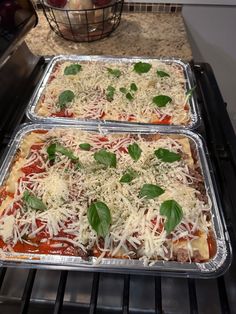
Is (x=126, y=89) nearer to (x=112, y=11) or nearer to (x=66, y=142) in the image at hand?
(x=66, y=142)

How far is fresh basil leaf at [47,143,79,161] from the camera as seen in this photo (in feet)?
3.21

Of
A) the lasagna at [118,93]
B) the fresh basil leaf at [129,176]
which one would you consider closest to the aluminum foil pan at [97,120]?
the lasagna at [118,93]

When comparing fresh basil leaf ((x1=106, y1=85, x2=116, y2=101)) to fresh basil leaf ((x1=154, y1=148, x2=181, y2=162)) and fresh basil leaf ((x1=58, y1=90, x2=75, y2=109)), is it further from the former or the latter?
fresh basil leaf ((x1=154, y1=148, x2=181, y2=162))

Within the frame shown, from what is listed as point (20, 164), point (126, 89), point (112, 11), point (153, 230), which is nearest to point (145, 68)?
point (126, 89)

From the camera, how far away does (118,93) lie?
1.27 metres

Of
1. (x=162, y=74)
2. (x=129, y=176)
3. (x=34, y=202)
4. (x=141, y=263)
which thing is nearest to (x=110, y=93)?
(x=162, y=74)

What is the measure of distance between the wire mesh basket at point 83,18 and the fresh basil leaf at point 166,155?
2.81 feet

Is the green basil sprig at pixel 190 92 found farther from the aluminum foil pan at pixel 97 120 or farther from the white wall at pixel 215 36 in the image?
the white wall at pixel 215 36

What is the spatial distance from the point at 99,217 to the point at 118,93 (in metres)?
0.65

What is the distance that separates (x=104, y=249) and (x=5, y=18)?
2.83 ft

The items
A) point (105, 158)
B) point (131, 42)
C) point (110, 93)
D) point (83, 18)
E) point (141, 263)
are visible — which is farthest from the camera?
point (131, 42)

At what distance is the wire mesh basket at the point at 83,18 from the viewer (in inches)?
57.6

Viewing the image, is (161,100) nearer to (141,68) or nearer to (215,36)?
(141,68)

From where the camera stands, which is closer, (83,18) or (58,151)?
(58,151)
